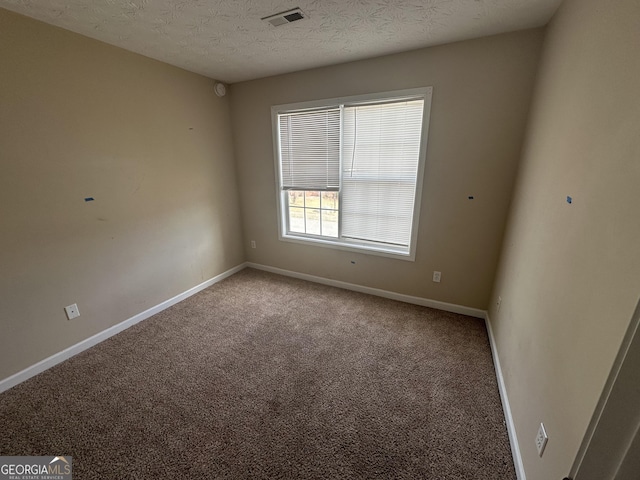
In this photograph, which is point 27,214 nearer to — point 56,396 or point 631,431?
point 56,396

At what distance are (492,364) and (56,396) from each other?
10.3 feet

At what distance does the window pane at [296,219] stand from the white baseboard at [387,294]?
1.98ft

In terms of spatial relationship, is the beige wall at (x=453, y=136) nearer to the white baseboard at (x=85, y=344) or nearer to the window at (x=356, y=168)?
the window at (x=356, y=168)

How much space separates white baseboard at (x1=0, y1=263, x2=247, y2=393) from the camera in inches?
69.9

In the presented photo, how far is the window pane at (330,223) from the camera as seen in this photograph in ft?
9.98

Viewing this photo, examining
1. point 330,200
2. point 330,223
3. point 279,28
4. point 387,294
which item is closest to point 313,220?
point 330,223

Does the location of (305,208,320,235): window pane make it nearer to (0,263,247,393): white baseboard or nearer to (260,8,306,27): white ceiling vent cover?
(0,263,247,393): white baseboard

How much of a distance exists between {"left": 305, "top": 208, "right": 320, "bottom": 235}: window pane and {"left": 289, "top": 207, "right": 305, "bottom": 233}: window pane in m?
0.09

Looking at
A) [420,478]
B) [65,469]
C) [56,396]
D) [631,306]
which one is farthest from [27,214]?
[631,306]

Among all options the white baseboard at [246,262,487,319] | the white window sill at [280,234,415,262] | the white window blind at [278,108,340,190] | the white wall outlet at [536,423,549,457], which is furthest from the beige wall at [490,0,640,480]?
the white window blind at [278,108,340,190]

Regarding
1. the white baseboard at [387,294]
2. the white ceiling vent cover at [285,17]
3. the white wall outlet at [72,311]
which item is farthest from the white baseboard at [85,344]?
the white ceiling vent cover at [285,17]

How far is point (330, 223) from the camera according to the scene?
3.09m

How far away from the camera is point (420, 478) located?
48.6 inches

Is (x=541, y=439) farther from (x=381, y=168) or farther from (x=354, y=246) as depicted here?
(x=381, y=168)
